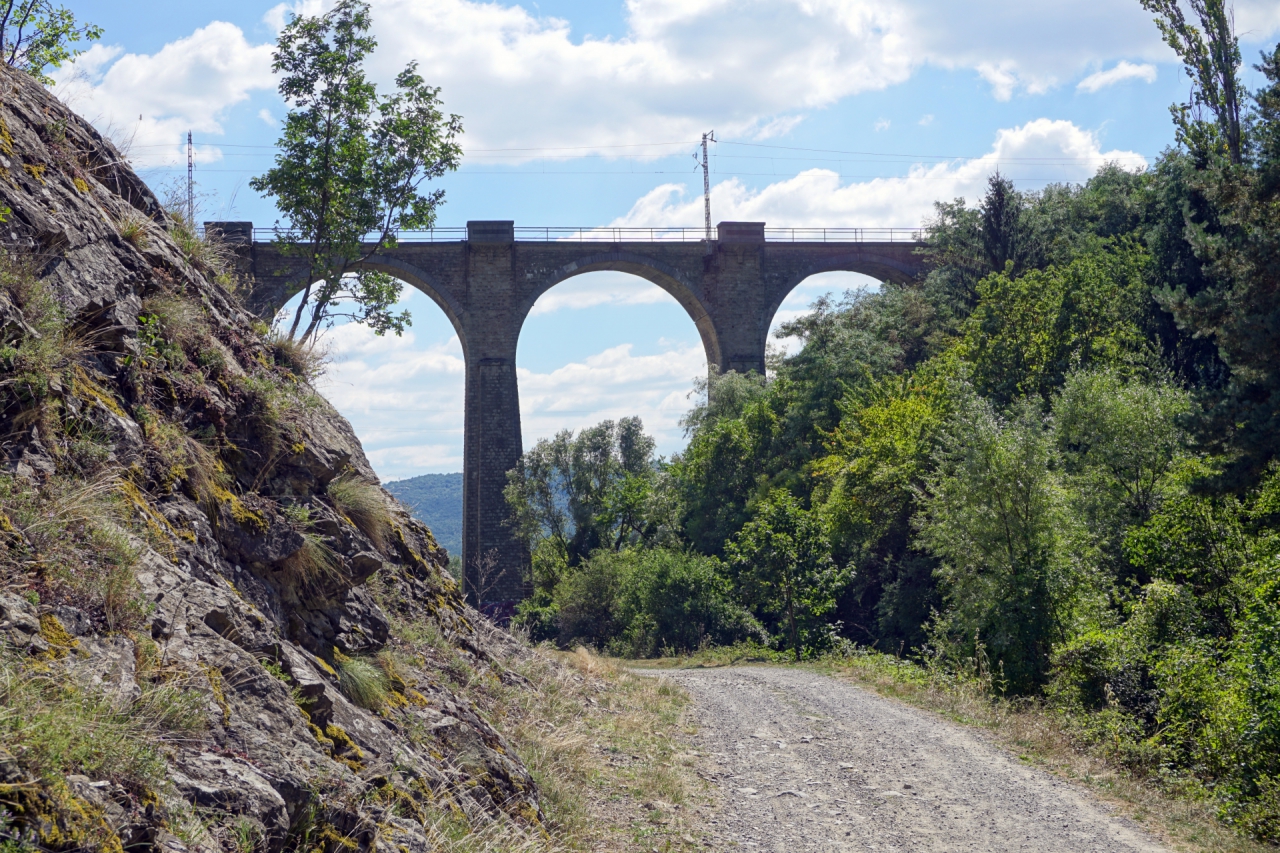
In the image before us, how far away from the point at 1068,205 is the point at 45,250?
32.0 m

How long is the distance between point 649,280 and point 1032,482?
20.7 metres

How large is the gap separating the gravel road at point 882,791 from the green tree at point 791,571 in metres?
9.53

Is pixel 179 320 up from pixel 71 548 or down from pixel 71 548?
up

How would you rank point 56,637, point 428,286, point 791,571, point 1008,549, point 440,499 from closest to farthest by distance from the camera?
1. point 56,637
2. point 1008,549
3. point 791,571
4. point 428,286
5. point 440,499

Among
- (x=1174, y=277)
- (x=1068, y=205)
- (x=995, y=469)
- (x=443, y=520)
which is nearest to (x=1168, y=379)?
(x=1174, y=277)

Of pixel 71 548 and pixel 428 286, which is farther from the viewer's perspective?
pixel 428 286

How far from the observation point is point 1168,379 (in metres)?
18.5

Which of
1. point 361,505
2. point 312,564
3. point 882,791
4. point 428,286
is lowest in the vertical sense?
point 882,791

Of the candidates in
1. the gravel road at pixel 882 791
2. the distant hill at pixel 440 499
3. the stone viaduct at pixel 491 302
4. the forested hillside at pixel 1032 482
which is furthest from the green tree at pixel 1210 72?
the distant hill at pixel 440 499

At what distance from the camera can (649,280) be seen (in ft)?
106

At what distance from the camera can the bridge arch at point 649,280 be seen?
30078 millimetres

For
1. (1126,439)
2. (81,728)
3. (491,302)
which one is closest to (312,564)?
(81,728)

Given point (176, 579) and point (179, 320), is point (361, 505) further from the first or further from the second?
point (176, 579)

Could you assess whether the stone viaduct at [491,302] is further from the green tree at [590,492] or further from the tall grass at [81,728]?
the tall grass at [81,728]
